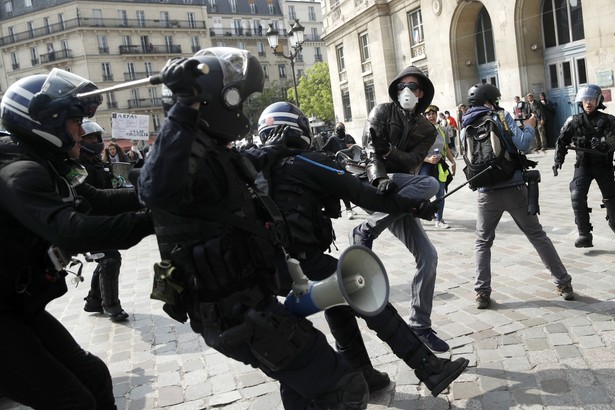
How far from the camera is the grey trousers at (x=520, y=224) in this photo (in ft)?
15.3

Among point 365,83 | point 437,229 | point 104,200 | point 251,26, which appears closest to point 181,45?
point 251,26

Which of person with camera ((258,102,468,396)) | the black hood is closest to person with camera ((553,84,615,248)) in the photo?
the black hood

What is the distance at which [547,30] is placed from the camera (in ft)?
60.2

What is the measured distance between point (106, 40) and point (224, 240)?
196ft

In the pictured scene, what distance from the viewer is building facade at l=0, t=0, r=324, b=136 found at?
54.8 meters

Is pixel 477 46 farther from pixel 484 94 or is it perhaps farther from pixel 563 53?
pixel 484 94

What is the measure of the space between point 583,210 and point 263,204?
5.10 m

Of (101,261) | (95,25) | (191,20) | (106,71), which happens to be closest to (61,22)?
(95,25)

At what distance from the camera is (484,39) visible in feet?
69.2

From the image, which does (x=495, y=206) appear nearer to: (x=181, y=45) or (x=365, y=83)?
(x=365, y=83)

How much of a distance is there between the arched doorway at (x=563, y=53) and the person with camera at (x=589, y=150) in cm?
1222

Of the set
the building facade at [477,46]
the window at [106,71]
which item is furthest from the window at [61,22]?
the building facade at [477,46]

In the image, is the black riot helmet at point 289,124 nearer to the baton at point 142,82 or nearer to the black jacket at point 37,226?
the baton at point 142,82

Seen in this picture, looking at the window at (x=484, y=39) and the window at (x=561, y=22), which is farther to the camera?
the window at (x=484, y=39)
